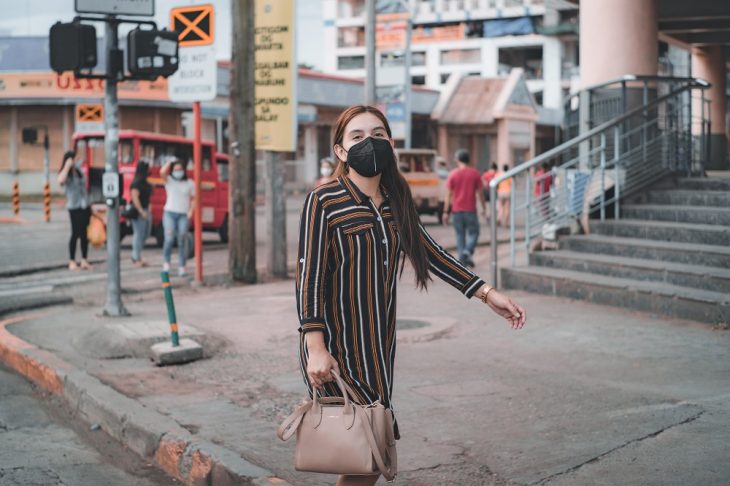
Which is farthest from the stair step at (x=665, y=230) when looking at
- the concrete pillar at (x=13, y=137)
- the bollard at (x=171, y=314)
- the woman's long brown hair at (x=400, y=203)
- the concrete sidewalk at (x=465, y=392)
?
the concrete pillar at (x=13, y=137)

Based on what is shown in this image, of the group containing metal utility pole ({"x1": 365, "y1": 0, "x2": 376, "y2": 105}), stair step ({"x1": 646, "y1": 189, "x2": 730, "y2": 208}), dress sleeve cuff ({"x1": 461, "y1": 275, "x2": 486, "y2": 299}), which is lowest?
dress sleeve cuff ({"x1": 461, "y1": 275, "x2": 486, "y2": 299})

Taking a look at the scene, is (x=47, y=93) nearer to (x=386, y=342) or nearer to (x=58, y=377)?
(x=58, y=377)

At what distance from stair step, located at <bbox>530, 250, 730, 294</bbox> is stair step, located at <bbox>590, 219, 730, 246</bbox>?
1.52 ft

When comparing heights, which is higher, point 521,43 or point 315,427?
point 521,43

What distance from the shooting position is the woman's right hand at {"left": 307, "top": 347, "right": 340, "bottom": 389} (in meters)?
3.77

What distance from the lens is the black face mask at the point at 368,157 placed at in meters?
3.93

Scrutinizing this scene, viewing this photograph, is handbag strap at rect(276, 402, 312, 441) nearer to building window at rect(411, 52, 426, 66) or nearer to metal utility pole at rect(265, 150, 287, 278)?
metal utility pole at rect(265, 150, 287, 278)

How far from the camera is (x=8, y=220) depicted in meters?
27.7

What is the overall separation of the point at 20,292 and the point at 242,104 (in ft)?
12.4

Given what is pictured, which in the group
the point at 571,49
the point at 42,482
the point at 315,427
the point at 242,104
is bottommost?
the point at 42,482

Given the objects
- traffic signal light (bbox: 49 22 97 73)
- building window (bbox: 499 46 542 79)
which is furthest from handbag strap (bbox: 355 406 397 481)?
building window (bbox: 499 46 542 79)

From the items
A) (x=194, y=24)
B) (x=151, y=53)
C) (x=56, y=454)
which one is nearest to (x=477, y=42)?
(x=194, y=24)

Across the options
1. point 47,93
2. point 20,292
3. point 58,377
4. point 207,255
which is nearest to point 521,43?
point 47,93

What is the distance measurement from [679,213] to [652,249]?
2.74ft
